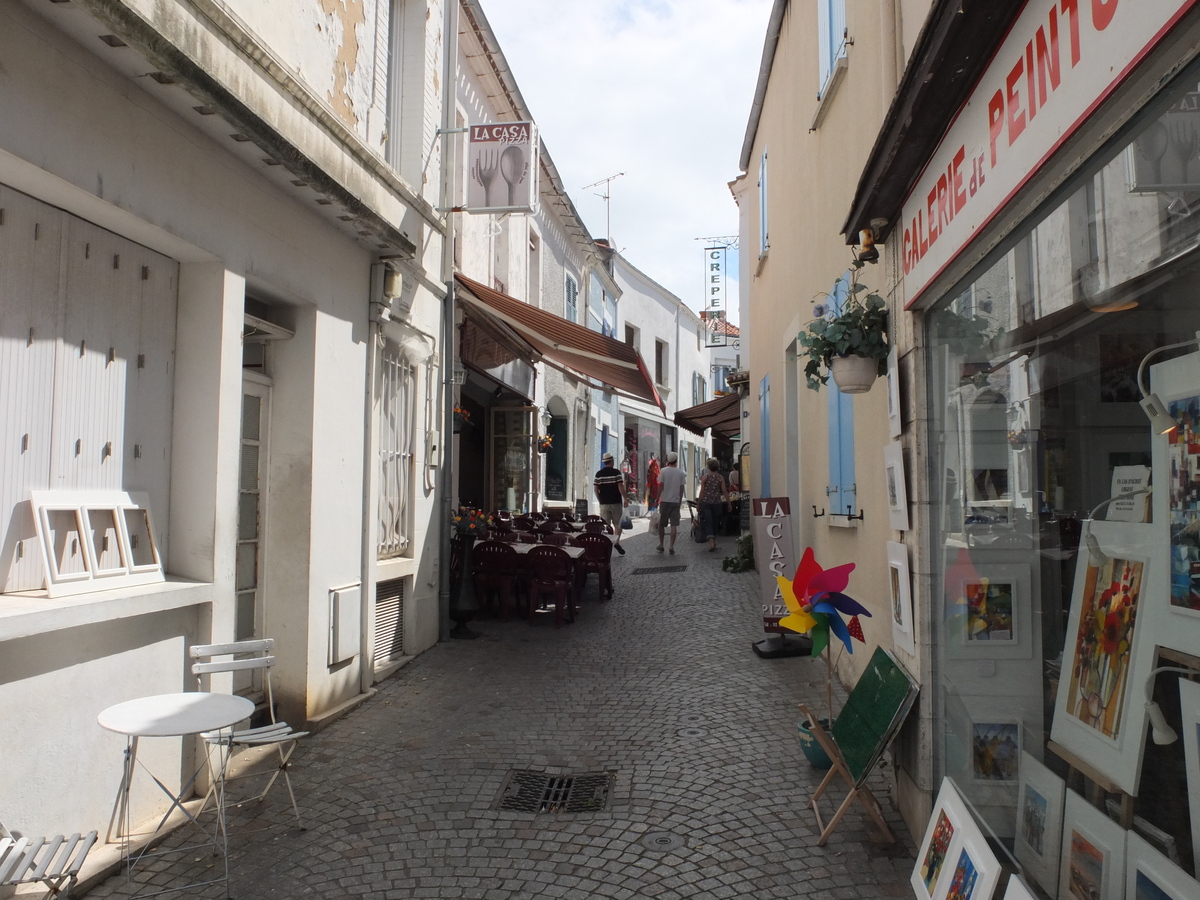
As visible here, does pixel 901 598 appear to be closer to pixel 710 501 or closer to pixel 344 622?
pixel 344 622

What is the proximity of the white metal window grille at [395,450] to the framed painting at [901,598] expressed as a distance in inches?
172

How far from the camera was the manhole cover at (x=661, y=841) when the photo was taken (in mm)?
3854

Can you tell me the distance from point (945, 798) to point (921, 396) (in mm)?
1649

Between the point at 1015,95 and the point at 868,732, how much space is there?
2.69m

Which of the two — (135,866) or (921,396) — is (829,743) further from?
(135,866)

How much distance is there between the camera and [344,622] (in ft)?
20.0

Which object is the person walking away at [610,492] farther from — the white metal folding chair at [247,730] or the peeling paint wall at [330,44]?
the white metal folding chair at [247,730]

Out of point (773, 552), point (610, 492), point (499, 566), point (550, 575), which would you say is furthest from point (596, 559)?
point (610, 492)

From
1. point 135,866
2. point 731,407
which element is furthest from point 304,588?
point 731,407

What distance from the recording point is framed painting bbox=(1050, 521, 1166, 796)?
2338 millimetres

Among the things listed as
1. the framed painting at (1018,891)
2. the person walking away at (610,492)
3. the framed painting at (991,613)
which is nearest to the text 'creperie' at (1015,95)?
the framed painting at (991,613)

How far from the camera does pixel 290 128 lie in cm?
520

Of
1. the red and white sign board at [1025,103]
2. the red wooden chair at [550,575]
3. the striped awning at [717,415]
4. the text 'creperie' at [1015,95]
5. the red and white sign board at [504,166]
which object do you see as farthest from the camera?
the striped awning at [717,415]

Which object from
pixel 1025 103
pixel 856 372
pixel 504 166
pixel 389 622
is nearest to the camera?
pixel 1025 103
